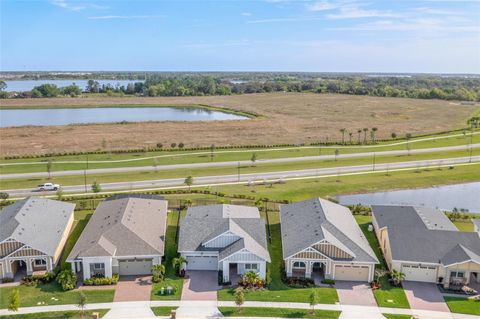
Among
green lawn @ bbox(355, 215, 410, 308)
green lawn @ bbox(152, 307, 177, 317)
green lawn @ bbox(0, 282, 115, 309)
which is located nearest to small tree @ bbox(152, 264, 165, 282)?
green lawn @ bbox(0, 282, 115, 309)

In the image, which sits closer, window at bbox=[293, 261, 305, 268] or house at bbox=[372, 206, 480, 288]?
house at bbox=[372, 206, 480, 288]

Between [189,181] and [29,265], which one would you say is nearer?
[29,265]

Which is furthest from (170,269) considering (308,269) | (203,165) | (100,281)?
(203,165)

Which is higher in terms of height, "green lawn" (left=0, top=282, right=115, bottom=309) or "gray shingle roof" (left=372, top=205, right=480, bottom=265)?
"gray shingle roof" (left=372, top=205, right=480, bottom=265)

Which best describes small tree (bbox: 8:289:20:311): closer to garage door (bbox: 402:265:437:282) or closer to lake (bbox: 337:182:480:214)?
garage door (bbox: 402:265:437:282)

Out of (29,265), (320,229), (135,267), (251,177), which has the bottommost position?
(135,267)

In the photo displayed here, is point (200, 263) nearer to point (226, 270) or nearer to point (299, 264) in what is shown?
point (226, 270)

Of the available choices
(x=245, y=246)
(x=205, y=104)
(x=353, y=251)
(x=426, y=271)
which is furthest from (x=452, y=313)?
(x=205, y=104)
